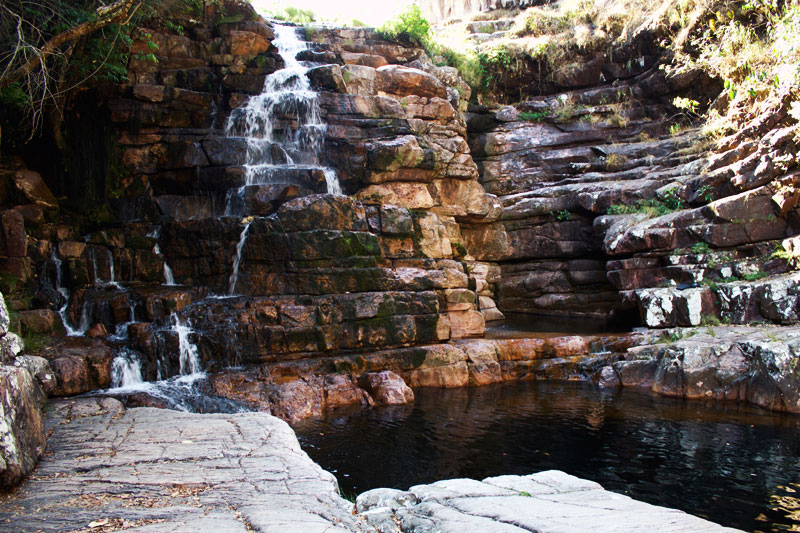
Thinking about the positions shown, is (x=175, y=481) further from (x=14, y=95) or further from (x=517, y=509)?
(x=14, y=95)

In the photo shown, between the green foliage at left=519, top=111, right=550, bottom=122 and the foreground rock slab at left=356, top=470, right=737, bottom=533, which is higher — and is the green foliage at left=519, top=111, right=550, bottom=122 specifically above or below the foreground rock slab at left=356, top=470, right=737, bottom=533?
above

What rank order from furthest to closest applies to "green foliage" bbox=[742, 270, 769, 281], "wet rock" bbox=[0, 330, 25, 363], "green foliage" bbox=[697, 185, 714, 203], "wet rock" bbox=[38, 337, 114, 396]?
"green foliage" bbox=[697, 185, 714, 203]
"green foliage" bbox=[742, 270, 769, 281]
"wet rock" bbox=[38, 337, 114, 396]
"wet rock" bbox=[0, 330, 25, 363]

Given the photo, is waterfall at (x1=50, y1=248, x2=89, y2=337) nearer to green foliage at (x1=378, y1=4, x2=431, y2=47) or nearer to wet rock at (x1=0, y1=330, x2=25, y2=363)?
wet rock at (x1=0, y1=330, x2=25, y2=363)

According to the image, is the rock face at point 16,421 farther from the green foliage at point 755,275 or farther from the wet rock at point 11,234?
the green foliage at point 755,275

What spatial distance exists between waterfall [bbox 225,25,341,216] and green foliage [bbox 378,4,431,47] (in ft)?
17.1

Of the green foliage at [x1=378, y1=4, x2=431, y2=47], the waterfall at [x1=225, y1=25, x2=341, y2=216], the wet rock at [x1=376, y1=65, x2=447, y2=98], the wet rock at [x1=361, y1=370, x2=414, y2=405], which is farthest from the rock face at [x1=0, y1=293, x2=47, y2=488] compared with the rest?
the green foliage at [x1=378, y1=4, x2=431, y2=47]

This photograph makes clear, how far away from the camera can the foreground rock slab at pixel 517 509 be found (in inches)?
144

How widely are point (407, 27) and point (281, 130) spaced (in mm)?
7938

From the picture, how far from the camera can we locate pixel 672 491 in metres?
6.45

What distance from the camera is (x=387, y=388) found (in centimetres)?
1098

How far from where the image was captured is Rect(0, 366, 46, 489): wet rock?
4188 mm

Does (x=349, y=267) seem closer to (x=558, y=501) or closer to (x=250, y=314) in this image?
(x=250, y=314)

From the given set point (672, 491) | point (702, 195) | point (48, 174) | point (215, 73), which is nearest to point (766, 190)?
point (702, 195)

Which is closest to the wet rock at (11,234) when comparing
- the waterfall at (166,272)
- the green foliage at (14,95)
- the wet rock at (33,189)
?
the wet rock at (33,189)
